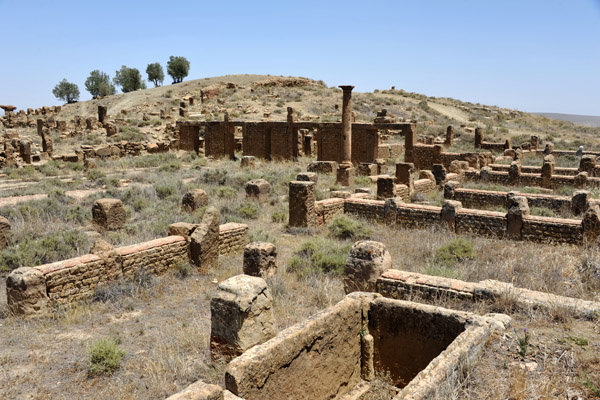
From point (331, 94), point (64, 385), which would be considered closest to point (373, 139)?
point (64, 385)

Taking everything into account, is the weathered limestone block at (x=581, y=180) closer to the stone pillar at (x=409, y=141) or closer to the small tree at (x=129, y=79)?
the stone pillar at (x=409, y=141)

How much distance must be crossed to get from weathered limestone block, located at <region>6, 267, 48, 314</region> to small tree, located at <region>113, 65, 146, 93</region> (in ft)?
246

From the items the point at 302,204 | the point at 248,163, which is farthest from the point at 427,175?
the point at 248,163

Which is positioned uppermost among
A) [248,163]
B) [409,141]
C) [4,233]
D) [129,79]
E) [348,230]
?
[129,79]

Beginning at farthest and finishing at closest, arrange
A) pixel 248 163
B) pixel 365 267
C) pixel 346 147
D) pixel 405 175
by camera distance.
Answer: pixel 248 163
pixel 346 147
pixel 405 175
pixel 365 267

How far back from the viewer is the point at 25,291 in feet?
21.5

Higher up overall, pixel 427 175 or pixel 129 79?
pixel 129 79

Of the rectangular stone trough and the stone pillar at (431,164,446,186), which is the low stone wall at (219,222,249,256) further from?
the stone pillar at (431,164,446,186)

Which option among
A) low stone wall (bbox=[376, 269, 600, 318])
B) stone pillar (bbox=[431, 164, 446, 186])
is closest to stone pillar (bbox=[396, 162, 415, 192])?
stone pillar (bbox=[431, 164, 446, 186])

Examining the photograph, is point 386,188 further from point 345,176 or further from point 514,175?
point 514,175

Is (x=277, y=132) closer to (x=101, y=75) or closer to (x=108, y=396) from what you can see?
(x=108, y=396)

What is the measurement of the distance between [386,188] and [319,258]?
6446 mm

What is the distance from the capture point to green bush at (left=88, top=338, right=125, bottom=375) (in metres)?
5.21

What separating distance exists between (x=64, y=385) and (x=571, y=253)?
29.7 feet
